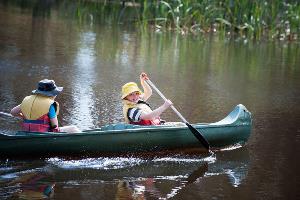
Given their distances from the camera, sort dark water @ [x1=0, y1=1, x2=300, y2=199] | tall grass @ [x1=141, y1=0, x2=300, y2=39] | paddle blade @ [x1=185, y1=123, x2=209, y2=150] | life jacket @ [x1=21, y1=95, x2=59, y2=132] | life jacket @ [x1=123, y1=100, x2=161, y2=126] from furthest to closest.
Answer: tall grass @ [x1=141, y1=0, x2=300, y2=39] < life jacket @ [x1=123, y1=100, x2=161, y2=126] < paddle blade @ [x1=185, y1=123, x2=209, y2=150] < life jacket @ [x1=21, y1=95, x2=59, y2=132] < dark water @ [x1=0, y1=1, x2=300, y2=199]

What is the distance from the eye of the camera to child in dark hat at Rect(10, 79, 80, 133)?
8008 mm

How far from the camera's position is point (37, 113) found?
8016mm

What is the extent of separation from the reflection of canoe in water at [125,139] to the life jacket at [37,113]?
0.21 metres

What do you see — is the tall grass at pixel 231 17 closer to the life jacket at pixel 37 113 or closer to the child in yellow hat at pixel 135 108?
the child in yellow hat at pixel 135 108

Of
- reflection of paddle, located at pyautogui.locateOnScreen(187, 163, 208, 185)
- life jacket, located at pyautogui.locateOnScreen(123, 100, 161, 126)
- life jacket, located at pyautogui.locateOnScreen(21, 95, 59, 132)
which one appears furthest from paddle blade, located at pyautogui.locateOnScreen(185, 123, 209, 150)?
life jacket, located at pyautogui.locateOnScreen(21, 95, 59, 132)

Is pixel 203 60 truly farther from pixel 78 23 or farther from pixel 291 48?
pixel 78 23

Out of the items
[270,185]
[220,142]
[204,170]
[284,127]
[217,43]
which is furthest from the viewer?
[217,43]

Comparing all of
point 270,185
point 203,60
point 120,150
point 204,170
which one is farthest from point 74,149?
point 203,60

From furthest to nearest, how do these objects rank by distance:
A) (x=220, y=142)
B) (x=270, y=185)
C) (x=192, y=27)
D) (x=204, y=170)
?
1. (x=192, y=27)
2. (x=220, y=142)
3. (x=204, y=170)
4. (x=270, y=185)

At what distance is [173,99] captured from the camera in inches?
489

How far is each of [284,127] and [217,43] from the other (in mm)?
11249

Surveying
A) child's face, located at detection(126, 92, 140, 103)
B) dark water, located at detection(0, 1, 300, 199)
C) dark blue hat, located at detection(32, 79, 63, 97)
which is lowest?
dark water, located at detection(0, 1, 300, 199)

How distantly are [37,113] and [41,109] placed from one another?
2.5 inches

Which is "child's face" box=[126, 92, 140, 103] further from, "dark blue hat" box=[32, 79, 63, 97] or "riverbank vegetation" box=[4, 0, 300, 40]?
"riverbank vegetation" box=[4, 0, 300, 40]
